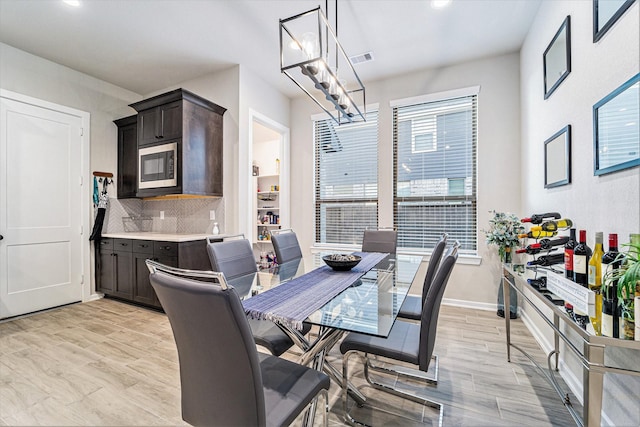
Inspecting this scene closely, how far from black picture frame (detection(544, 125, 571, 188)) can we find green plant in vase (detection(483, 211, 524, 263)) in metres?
0.70

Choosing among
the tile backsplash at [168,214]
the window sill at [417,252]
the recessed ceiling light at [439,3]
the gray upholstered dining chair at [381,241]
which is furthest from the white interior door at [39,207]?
the recessed ceiling light at [439,3]

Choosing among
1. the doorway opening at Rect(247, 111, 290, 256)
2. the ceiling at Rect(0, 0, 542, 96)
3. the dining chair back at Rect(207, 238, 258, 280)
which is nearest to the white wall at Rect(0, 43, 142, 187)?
the ceiling at Rect(0, 0, 542, 96)

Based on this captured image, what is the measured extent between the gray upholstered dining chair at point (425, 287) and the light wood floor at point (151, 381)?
470 mm

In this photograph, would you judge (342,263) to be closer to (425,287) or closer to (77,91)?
(425,287)

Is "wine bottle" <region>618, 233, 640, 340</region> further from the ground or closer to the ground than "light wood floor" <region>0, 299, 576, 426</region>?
further from the ground

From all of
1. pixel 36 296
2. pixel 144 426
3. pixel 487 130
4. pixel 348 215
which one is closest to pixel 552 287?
pixel 144 426

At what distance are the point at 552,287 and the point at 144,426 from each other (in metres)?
2.33

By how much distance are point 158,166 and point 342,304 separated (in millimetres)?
3193

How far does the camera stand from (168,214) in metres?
4.27

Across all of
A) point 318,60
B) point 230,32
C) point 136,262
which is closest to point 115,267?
point 136,262

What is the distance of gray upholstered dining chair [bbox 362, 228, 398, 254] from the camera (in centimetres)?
316

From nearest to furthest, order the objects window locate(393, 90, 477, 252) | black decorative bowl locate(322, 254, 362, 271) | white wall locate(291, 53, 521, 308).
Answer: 1. black decorative bowl locate(322, 254, 362, 271)
2. white wall locate(291, 53, 521, 308)
3. window locate(393, 90, 477, 252)

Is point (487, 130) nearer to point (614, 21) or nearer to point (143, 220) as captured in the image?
point (614, 21)

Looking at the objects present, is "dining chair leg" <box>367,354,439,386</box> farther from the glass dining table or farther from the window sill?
the window sill
